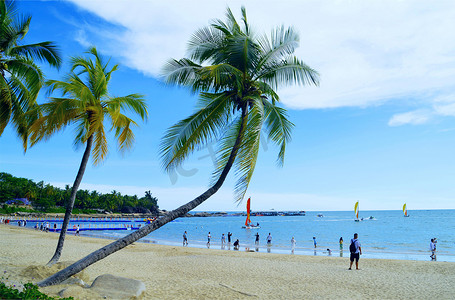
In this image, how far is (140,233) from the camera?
690 cm

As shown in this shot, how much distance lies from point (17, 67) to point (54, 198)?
112640 mm

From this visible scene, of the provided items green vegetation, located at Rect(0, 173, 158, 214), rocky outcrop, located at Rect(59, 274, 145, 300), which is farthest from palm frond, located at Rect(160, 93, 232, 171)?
green vegetation, located at Rect(0, 173, 158, 214)

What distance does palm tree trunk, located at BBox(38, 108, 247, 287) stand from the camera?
6840 mm

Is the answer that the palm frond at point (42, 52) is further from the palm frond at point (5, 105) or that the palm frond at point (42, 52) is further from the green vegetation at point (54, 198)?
the green vegetation at point (54, 198)

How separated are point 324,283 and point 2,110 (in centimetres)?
1249

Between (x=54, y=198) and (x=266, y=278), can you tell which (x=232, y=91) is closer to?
(x=266, y=278)

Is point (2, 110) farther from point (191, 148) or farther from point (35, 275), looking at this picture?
point (191, 148)

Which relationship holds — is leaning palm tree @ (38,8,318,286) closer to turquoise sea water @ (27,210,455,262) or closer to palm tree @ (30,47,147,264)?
palm tree @ (30,47,147,264)

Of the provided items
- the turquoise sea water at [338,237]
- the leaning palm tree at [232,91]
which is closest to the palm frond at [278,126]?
the leaning palm tree at [232,91]

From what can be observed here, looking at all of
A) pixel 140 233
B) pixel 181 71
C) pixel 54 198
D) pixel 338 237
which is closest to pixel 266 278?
pixel 140 233

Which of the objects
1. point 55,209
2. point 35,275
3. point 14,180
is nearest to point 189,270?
point 35,275

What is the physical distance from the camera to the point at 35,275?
29.4ft

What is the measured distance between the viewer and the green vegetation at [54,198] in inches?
3688

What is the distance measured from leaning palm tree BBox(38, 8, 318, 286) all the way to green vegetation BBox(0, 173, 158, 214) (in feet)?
293
